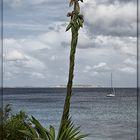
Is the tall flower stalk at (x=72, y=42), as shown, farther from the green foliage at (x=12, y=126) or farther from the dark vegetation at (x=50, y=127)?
the green foliage at (x=12, y=126)

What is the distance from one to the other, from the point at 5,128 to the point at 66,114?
969mm

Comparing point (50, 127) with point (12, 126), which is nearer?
point (50, 127)

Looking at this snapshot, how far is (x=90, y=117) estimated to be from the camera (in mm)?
33812

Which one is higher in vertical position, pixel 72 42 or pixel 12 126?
pixel 72 42

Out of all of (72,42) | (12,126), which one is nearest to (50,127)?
(12,126)

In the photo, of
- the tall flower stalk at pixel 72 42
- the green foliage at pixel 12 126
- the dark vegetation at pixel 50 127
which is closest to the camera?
the dark vegetation at pixel 50 127

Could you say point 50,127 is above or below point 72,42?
below

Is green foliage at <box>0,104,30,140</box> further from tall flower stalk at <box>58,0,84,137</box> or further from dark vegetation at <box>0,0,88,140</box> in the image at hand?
tall flower stalk at <box>58,0,84,137</box>

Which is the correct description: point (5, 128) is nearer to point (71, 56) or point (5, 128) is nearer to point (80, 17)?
point (71, 56)

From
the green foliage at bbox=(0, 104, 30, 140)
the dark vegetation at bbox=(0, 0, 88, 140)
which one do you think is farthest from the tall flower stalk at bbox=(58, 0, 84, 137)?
the green foliage at bbox=(0, 104, 30, 140)

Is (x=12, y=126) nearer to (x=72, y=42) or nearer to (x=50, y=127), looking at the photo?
(x=50, y=127)

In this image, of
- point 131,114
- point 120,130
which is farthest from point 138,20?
point 131,114

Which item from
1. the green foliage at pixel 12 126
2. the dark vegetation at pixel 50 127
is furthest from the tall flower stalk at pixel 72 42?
the green foliage at pixel 12 126

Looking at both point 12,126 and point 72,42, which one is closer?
point 72,42
